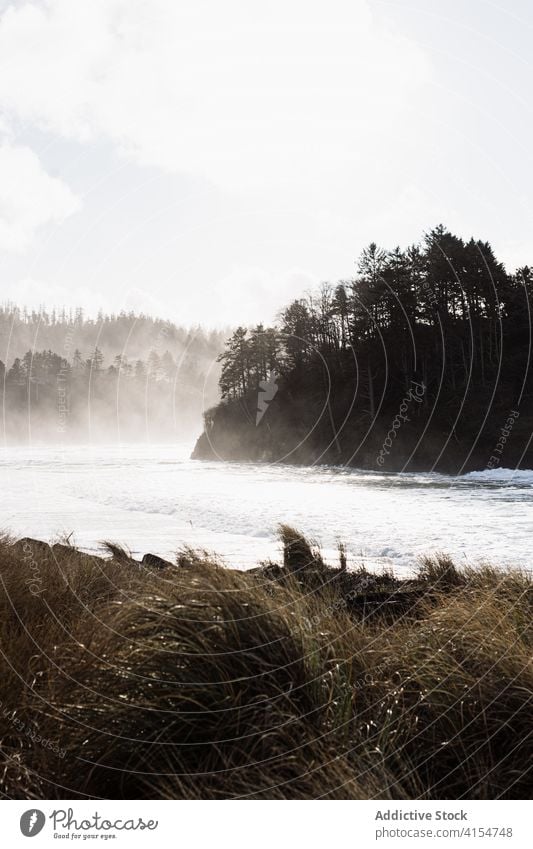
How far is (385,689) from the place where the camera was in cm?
343

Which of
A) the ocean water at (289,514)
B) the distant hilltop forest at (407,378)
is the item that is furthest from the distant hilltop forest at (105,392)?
the ocean water at (289,514)

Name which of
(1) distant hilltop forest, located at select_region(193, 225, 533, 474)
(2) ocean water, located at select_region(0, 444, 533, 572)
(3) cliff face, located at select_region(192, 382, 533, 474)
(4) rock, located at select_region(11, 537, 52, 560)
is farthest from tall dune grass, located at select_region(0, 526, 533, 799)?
(3) cliff face, located at select_region(192, 382, 533, 474)

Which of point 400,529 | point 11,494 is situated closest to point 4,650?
point 400,529

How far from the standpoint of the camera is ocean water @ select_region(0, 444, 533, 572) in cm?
1318

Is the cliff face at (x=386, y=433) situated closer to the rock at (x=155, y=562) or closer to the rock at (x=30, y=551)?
the rock at (x=155, y=562)

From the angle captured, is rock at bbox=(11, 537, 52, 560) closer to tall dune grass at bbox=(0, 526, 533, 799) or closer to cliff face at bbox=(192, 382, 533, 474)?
tall dune grass at bbox=(0, 526, 533, 799)

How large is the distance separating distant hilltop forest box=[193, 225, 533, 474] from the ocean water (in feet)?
19.8

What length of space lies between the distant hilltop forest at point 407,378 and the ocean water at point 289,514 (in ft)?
19.8

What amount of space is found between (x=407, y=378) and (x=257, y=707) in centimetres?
3886

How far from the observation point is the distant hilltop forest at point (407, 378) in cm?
3566

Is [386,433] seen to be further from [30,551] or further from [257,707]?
[257,707]

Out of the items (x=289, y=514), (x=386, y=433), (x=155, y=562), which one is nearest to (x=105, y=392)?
(x=386, y=433)

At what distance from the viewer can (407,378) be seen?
40.5m

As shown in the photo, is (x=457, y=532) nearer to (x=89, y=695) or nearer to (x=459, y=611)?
(x=459, y=611)
